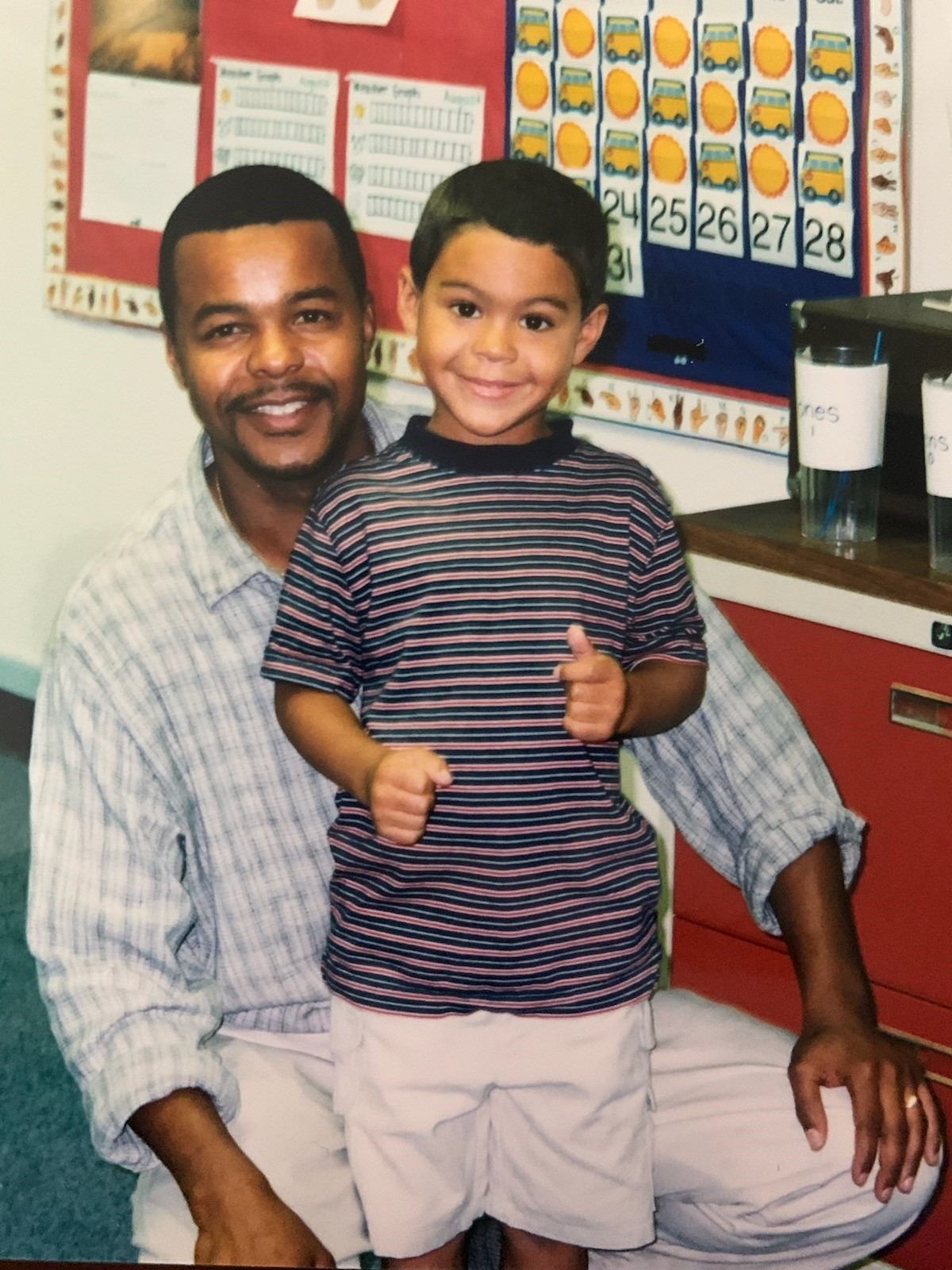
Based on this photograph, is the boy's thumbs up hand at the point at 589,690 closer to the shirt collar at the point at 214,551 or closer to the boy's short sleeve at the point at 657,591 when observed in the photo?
the boy's short sleeve at the point at 657,591

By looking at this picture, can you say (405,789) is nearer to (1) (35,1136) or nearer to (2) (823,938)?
(2) (823,938)

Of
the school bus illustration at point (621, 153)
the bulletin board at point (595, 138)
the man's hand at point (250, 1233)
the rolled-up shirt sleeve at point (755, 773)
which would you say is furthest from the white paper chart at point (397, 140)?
the man's hand at point (250, 1233)

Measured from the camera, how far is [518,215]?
1062 millimetres

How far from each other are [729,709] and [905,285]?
474mm

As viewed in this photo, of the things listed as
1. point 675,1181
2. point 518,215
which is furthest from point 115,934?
point 518,215

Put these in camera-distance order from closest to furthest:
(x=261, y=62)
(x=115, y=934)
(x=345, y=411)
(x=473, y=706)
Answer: (x=473, y=706) → (x=115, y=934) → (x=345, y=411) → (x=261, y=62)

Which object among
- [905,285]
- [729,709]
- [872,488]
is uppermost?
[905,285]

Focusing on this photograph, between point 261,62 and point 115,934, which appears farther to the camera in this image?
point 261,62

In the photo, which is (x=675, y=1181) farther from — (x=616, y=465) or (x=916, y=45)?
(x=916, y=45)

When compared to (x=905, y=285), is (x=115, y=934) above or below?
below

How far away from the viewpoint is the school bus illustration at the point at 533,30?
1585 mm

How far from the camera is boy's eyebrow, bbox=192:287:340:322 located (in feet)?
4.08

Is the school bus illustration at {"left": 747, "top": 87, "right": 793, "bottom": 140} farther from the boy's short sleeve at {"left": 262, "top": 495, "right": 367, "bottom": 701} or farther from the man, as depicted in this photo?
the boy's short sleeve at {"left": 262, "top": 495, "right": 367, "bottom": 701}

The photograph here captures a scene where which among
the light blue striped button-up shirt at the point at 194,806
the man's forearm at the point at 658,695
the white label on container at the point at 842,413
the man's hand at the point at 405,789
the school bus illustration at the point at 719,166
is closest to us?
the man's hand at the point at 405,789
